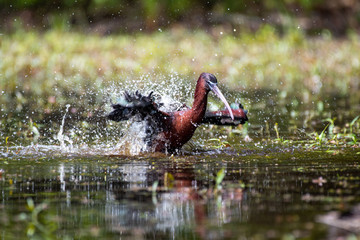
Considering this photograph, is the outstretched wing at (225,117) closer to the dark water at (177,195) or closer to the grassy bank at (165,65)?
the dark water at (177,195)

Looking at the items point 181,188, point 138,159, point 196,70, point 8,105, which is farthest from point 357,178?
point 196,70

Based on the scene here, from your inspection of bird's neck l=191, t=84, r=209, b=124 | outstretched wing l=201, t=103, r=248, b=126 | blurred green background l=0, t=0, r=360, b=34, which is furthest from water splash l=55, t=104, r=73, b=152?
blurred green background l=0, t=0, r=360, b=34

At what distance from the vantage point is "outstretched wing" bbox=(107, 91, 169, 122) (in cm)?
742

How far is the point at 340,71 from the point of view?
55.2ft

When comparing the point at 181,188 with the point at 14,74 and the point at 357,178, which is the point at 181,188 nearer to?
the point at 357,178

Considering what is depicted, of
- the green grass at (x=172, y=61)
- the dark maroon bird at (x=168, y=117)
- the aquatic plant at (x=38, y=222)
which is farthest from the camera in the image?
the green grass at (x=172, y=61)

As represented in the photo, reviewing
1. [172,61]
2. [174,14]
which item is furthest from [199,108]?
[174,14]

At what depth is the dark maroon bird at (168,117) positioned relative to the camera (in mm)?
7539

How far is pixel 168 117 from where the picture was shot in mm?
7836

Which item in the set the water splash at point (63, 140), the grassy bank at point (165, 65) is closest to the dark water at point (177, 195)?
the water splash at point (63, 140)

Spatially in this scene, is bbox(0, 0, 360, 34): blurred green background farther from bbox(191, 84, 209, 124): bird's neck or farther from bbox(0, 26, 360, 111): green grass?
bbox(191, 84, 209, 124): bird's neck

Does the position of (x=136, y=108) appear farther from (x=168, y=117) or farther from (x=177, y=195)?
(x=177, y=195)

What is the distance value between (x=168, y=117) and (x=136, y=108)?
0.51 meters

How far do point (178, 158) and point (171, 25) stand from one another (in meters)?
14.5
